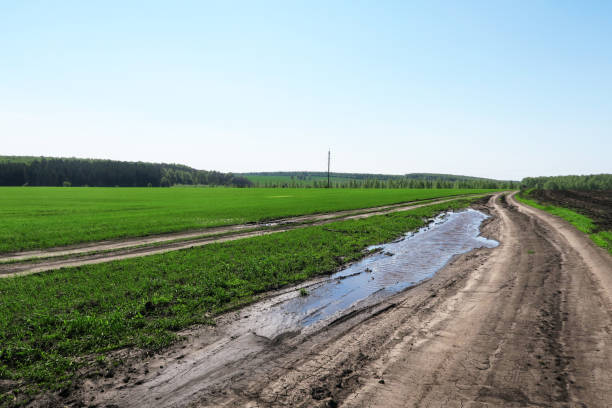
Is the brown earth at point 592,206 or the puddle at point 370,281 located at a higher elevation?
the brown earth at point 592,206

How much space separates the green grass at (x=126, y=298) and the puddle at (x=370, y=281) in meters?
1.14

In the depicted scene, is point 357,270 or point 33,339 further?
point 357,270

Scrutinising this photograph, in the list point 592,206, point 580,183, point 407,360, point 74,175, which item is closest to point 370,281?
point 407,360

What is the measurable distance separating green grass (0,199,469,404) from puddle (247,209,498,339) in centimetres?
114

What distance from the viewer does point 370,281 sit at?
36.2ft

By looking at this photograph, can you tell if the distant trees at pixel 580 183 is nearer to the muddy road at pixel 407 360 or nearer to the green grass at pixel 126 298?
the green grass at pixel 126 298

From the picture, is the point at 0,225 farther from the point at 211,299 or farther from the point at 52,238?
the point at 211,299

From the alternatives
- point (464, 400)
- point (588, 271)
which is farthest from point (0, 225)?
point (588, 271)

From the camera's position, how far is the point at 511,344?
6137 mm

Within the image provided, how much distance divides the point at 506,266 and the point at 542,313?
5163mm

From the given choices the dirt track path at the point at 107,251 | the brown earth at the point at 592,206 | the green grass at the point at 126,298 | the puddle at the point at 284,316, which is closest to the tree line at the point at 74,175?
the dirt track path at the point at 107,251

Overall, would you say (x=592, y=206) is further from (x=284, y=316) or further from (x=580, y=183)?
(x=580, y=183)

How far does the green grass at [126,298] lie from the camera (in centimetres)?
595

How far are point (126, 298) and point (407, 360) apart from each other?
7.73m
